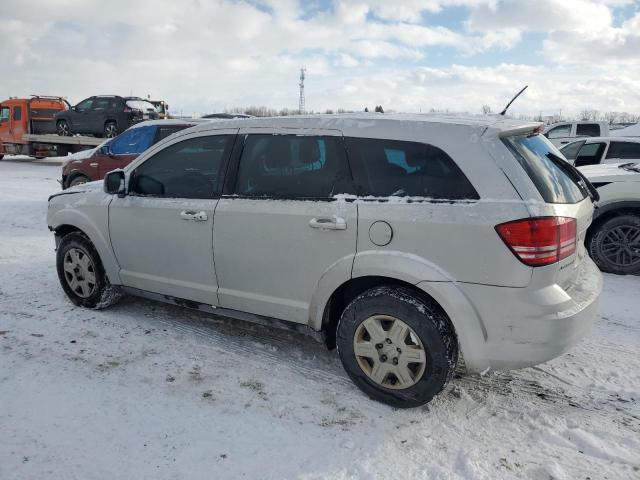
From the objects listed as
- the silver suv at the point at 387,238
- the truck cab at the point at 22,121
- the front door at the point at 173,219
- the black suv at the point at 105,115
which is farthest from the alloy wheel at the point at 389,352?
the truck cab at the point at 22,121

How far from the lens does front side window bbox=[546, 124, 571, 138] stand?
16188mm

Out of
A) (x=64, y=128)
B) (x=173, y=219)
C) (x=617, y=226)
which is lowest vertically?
(x=617, y=226)

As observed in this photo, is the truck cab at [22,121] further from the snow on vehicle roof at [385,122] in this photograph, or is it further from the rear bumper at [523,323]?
the rear bumper at [523,323]

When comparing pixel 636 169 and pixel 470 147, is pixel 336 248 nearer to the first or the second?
pixel 470 147

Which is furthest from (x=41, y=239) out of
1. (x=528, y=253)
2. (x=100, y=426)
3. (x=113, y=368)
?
(x=528, y=253)

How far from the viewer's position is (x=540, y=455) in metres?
2.62

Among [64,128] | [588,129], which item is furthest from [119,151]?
[588,129]

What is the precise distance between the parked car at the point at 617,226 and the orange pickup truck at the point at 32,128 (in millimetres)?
16232

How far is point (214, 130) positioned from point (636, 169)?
5232mm

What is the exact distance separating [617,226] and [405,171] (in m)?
4.03

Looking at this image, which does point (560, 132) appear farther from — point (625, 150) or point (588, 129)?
point (625, 150)

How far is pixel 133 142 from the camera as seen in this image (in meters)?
9.26

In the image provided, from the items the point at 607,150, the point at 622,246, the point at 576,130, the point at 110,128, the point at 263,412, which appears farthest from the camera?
the point at 110,128

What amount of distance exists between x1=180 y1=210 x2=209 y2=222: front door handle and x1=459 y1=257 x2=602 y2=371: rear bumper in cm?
185
